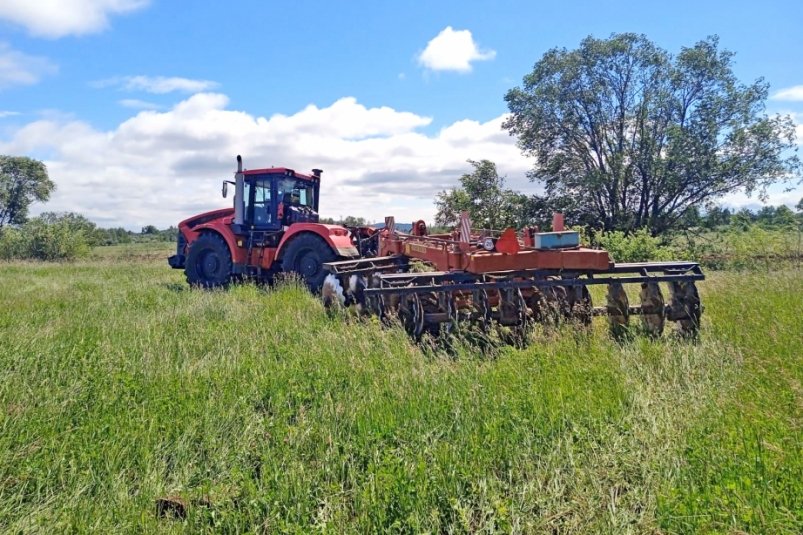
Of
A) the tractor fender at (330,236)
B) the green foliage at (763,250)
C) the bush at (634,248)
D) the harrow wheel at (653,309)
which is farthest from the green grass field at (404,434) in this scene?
the bush at (634,248)

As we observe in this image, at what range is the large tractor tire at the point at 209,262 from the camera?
37.2 feet

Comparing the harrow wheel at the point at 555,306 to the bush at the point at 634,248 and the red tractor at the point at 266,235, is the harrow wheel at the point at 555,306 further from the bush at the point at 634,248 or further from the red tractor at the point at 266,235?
the bush at the point at 634,248

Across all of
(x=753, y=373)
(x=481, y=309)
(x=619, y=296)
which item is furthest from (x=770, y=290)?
(x=481, y=309)

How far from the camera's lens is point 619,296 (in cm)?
532

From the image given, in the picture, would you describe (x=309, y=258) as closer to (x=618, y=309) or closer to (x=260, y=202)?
(x=260, y=202)

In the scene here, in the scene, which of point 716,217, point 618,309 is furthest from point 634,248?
point 618,309

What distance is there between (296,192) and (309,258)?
2.09 m

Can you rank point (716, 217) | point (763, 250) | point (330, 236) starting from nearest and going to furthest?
point (330, 236)
point (763, 250)
point (716, 217)

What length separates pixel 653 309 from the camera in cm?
539

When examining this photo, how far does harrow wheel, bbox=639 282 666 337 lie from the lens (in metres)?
5.37

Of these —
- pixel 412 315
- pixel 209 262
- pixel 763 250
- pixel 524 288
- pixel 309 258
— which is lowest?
pixel 412 315

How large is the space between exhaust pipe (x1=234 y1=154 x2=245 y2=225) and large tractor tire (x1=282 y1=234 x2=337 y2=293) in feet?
5.37

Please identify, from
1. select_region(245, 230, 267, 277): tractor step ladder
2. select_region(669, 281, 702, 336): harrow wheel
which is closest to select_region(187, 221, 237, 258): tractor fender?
select_region(245, 230, 267, 277): tractor step ladder

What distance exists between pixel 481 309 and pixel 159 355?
3.31 metres
